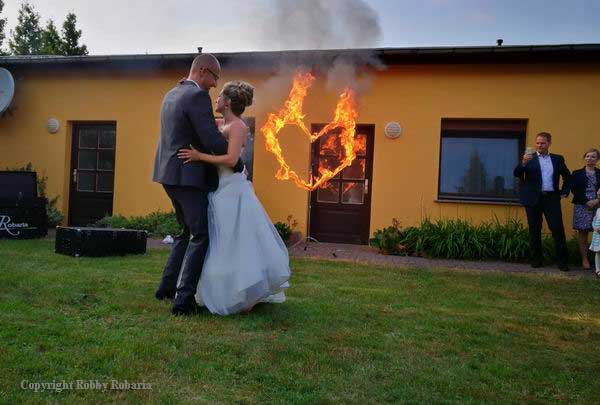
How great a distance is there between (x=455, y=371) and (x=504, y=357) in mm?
564

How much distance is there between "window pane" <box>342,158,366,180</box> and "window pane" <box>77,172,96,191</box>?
6000mm

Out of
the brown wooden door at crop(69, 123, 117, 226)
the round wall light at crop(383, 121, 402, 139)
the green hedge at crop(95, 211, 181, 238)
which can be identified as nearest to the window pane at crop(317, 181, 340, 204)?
the round wall light at crop(383, 121, 402, 139)

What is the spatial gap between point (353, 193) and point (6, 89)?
8099 millimetres

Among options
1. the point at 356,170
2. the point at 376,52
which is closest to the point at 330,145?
the point at 356,170

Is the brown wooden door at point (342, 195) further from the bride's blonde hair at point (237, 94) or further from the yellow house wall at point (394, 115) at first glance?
the bride's blonde hair at point (237, 94)

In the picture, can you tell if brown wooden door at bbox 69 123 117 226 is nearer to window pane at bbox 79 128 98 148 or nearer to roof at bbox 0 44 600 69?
window pane at bbox 79 128 98 148

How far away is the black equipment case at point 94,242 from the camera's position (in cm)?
723

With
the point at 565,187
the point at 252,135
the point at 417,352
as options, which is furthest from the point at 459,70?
the point at 417,352

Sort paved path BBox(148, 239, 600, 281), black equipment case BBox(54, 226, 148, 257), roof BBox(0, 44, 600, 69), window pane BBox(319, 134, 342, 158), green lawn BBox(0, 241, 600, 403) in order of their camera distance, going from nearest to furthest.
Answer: green lawn BBox(0, 241, 600, 403) → black equipment case BBox(54, 226, 148, 257) → paved path BBox(148, 239, 600, 281) → roof BBox(0, 44, 600, 69) → window pane BBox(319, 134, 342, 158)

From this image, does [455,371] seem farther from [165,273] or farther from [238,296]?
[165,273]

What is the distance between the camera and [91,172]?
1231 centimetres

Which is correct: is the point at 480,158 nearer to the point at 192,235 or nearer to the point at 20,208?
the point at 192,235

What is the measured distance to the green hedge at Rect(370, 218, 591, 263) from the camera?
8.74m

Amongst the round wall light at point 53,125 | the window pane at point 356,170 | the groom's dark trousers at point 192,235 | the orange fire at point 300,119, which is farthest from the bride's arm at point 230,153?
the round wall light at point 53,125
